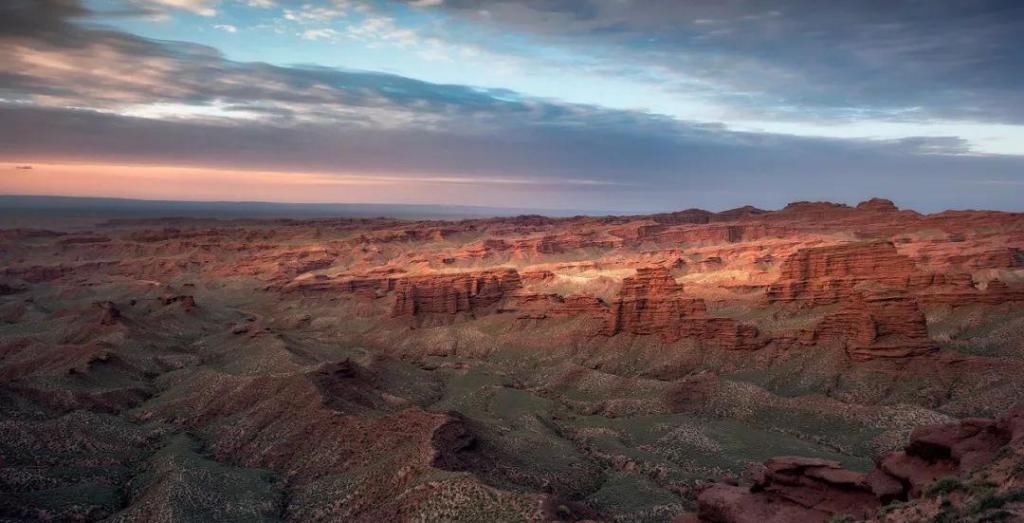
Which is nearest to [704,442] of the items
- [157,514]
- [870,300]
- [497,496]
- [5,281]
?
[497,496]

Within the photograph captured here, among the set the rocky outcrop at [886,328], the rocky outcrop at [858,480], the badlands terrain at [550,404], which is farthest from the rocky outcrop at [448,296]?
the rocky outcrop at [858,480]

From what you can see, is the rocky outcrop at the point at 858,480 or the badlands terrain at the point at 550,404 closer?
the rocky outcrop at the point at 858,480

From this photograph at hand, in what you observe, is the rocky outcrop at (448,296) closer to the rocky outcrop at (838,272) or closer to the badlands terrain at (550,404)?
the badlands terrain at (550,404)

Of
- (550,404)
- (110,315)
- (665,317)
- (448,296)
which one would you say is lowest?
(550,404)

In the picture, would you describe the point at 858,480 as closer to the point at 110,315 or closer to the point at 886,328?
the point at 886,328

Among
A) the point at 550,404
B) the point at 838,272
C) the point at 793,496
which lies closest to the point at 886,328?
the point at 838,272

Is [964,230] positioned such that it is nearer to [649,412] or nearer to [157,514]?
[649,412]
